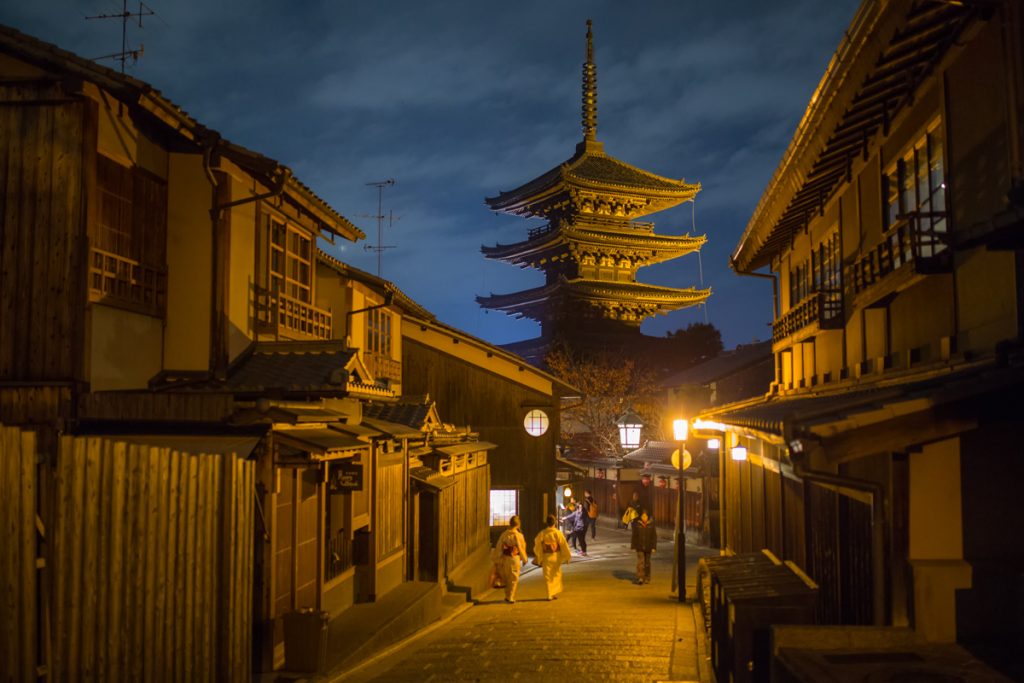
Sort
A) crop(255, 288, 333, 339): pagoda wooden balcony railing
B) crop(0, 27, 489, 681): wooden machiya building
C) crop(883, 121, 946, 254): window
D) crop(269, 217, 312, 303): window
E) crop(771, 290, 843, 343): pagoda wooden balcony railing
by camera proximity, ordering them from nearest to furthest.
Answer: crop(0, 27, 489, 681): wooden machiya building
crop(883, 121, 946, 254): window
crop(771, 290, 843, 343): pagoda wooden balcony railing
crop(255, 288, 333, 339): pagoda wooden balcony railing
crop(269, 217, 312, 303): window

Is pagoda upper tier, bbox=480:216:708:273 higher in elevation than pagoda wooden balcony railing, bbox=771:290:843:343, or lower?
higher

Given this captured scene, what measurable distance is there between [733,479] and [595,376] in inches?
1272

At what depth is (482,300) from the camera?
61.5 m

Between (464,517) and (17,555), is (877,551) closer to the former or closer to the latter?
(17,555)

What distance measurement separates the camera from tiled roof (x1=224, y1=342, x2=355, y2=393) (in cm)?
1129

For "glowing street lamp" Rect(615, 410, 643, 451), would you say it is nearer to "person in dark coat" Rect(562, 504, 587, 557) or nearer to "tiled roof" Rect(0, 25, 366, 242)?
"person in dark coat" Rect(562, 504, 587, 557)

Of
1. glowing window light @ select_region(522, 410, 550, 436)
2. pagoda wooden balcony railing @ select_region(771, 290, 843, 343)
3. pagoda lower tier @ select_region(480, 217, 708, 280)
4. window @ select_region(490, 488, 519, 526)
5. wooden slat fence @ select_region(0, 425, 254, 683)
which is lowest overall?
window @ select_region(490, 488, 519, 526)

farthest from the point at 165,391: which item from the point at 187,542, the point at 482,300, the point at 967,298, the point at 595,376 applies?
the point at 482,300

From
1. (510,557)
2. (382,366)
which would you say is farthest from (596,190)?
(510,557)

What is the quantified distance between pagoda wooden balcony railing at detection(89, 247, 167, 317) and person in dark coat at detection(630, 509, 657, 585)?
12.7 m

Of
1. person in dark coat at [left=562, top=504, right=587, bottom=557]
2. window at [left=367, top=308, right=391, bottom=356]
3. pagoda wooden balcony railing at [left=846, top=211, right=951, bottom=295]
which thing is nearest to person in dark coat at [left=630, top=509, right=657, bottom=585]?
person in dark coat at [left=562, top=504, right=587, bottom=557]

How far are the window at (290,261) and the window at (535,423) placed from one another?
43.9 feet

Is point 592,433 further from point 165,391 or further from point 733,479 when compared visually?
point 165,391

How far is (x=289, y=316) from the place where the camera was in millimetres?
14758
